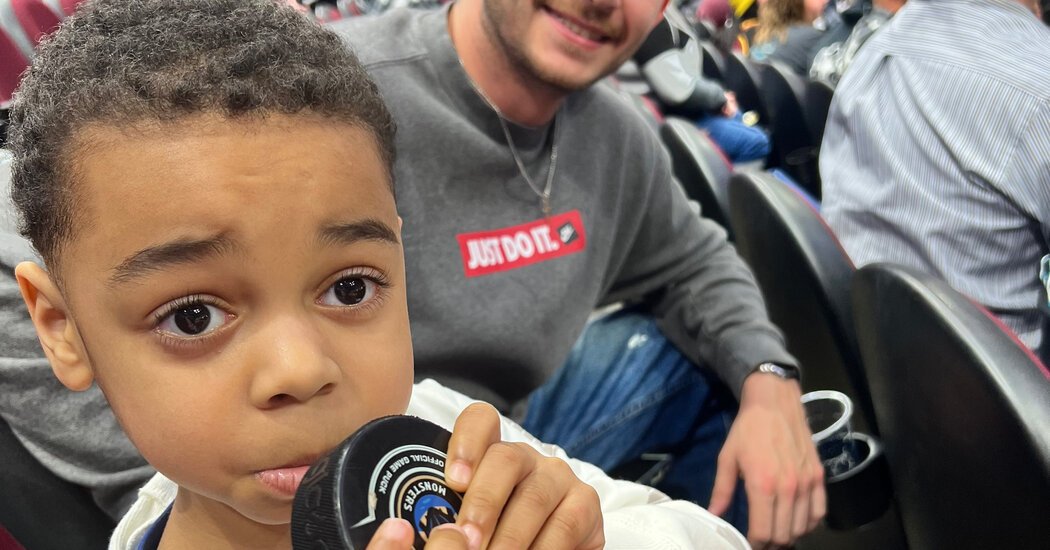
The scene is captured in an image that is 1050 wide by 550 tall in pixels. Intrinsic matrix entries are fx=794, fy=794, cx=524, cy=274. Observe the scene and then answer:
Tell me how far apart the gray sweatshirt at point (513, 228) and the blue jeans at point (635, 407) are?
0.06m

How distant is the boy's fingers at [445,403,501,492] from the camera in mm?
502

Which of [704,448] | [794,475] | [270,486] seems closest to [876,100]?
[704,448]

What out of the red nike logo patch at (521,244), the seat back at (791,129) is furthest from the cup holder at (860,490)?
the seat back at (791,129)

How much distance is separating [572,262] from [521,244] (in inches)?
3.6

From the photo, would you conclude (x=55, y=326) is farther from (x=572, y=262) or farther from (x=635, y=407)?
(x=635, y=407)

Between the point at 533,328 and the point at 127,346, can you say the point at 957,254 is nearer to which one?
the point at 533,328

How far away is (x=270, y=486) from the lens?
53 cm

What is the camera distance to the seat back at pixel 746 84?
358 cm

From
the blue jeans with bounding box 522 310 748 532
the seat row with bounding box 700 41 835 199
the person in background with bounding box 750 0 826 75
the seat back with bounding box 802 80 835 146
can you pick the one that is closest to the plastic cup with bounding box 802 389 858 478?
the blue jeans with bounding box 522 310 748 532

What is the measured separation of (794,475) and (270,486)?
742 millimetres

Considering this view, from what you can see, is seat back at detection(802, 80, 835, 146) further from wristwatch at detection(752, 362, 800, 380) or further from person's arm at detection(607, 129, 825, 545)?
wristwatch at detection(752, 362, 800, 380)

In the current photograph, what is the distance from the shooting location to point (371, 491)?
0.45 meters

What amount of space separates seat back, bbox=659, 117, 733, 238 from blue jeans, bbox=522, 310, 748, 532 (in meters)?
0.43

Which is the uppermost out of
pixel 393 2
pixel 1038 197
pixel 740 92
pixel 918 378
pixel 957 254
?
pixel 918 378
